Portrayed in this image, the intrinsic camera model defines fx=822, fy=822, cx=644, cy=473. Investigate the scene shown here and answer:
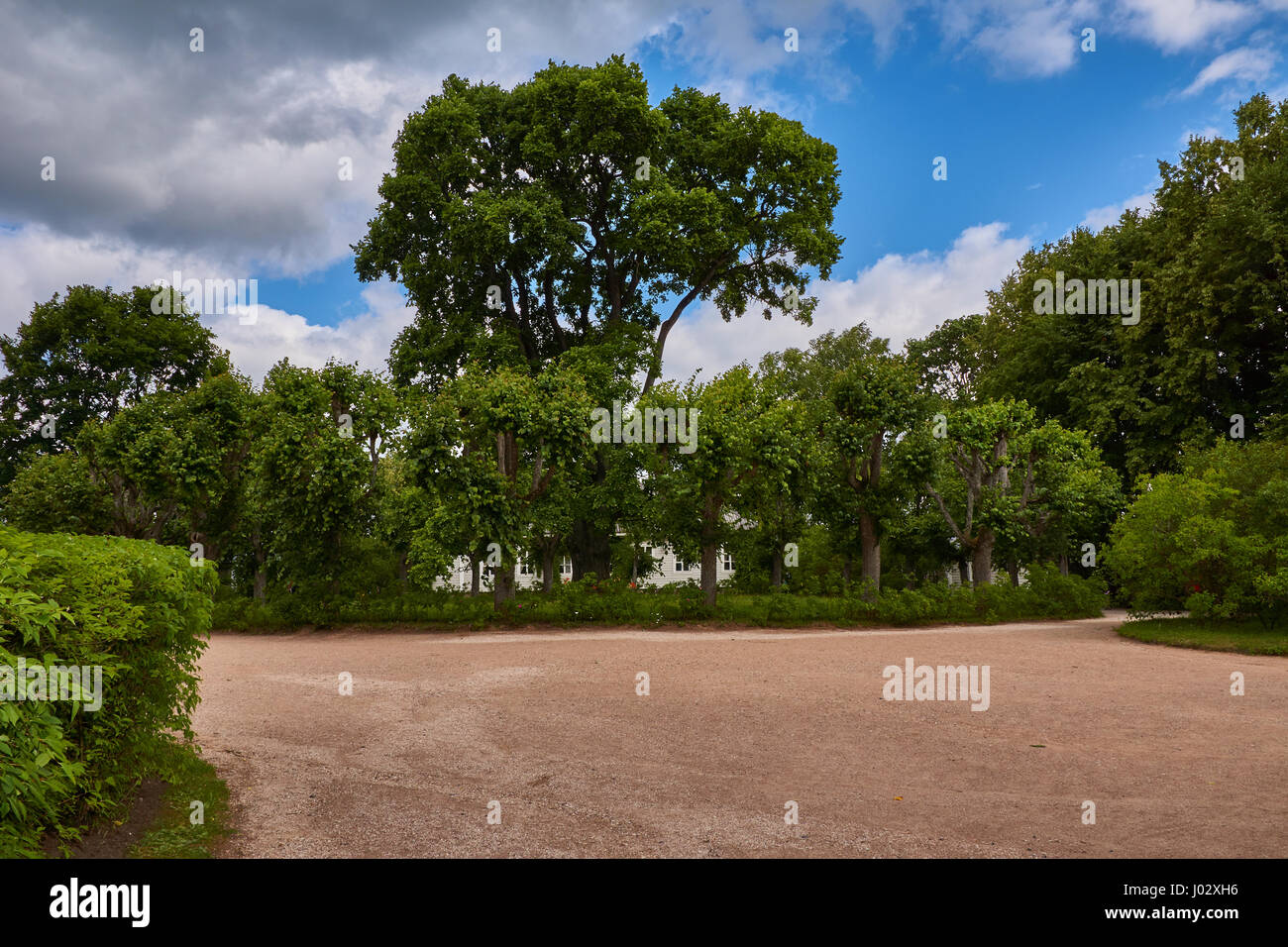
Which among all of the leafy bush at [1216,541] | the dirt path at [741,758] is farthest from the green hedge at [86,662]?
the leafy bush at [1216,541]

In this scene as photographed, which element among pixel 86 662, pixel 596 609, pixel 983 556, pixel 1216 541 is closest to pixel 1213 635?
pixel 1216 541

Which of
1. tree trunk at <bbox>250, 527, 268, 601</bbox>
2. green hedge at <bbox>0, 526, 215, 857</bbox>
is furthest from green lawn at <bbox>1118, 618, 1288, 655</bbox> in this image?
tree trunk at <bbox>250, 527, 268, 601</bbox>

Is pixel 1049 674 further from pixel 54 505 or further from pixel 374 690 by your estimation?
pixel 54 505

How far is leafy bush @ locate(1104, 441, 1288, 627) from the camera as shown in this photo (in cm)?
1784

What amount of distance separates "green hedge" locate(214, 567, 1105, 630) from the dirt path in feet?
23.7

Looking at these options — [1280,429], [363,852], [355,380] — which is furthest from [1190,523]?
[355,380]

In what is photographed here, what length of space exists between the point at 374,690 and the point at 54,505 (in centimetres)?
2175

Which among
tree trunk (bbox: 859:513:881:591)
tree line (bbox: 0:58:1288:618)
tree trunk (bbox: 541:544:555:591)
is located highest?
tree line (bbox: 0:58:1288:618)

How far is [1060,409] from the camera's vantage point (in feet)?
133

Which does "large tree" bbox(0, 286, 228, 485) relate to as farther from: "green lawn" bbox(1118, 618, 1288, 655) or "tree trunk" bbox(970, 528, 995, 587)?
"green lawn" bbox(1118, 618, 1288, 655)

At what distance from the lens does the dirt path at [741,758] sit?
5824 mm

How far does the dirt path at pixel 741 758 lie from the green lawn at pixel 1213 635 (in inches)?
62.0

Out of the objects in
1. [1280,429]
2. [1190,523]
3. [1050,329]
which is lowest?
[1190,523]

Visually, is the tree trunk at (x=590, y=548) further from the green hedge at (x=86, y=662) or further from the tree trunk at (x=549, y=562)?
the green hedge at (x=86, y=662)
